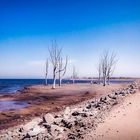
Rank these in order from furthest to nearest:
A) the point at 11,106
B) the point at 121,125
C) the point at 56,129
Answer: the point at 11,106 < the point at 121,125 < the point at 56,129

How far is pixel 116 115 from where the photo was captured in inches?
513

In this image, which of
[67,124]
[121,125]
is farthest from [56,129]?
[121,125]

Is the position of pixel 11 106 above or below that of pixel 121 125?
below

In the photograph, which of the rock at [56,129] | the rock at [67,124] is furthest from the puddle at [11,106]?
the rock at [56,129]

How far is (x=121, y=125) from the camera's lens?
12055mm

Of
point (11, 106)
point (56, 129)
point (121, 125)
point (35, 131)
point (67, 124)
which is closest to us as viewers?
point (56, 129)

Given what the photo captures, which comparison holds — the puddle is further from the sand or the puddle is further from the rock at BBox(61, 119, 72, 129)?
the sand

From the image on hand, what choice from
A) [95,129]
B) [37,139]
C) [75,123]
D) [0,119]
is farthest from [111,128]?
[0,119]

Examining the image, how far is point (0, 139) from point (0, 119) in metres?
6.27

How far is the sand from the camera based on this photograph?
11055 millimetres

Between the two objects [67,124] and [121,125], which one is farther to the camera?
[67,124]

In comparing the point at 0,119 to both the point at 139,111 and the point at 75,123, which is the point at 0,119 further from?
the point at 139,111

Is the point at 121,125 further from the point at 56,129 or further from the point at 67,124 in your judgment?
the point at 56,129

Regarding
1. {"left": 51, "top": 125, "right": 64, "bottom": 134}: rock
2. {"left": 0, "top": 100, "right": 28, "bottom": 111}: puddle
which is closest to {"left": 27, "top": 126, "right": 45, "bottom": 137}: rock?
{"left": 51, "top": 125, "right": 64, "bottom": 134}: rock
